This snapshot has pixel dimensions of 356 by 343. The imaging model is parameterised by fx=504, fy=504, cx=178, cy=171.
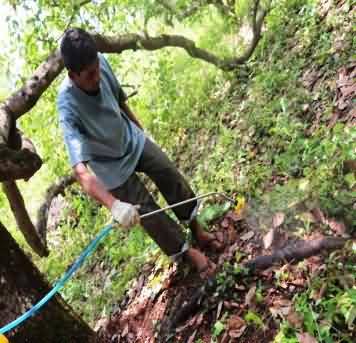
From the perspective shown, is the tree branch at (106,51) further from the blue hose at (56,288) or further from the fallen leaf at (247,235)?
the fallen leaf at (247,235)

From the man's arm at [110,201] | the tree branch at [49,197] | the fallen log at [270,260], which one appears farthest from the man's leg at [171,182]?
the tree branch at [49,197]

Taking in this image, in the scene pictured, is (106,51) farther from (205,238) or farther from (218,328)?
(218,328)

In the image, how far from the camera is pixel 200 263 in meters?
3.39

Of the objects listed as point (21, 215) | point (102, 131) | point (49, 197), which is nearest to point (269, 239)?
point (102, 131)

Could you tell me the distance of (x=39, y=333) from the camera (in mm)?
2867

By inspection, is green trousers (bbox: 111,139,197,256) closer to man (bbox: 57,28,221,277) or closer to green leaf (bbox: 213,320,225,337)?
man (bbox: 57,28,221,277)

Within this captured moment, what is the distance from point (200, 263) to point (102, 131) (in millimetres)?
1097

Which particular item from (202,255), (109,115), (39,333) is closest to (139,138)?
(109,115)

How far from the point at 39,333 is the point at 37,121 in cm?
290

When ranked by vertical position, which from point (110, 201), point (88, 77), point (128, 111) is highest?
point (88, 77)

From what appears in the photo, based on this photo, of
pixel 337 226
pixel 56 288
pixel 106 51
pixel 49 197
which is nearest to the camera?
pixel 56 288

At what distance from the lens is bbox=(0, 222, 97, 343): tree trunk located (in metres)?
2.80

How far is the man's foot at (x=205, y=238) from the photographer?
3531mm

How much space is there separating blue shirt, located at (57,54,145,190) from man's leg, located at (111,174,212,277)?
0.26ft
